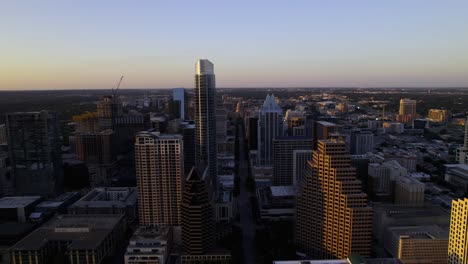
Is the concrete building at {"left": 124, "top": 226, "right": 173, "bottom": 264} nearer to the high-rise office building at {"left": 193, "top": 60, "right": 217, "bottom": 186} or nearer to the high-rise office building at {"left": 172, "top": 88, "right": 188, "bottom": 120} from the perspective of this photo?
the high-rise office building at {"left": 193, "top": 60, "right": 217, "bottom": 186}

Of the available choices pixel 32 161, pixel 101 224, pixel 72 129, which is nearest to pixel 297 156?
pixel 101 224

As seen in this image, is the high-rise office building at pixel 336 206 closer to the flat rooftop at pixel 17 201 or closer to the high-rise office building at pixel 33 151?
the flat rooftop at pixel 17 201

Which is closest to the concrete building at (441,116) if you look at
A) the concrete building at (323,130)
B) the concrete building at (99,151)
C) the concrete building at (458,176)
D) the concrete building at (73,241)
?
the concrete building at (458,176)

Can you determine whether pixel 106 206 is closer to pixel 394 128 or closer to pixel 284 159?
pixel 284 159

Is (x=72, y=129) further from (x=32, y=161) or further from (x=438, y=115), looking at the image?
(x=438, y=115)

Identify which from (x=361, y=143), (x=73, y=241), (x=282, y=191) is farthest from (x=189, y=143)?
(x=361, y=143)

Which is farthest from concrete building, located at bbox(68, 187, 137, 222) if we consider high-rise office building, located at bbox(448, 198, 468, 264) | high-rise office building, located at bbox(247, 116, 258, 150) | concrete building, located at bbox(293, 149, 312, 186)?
high-rise office building, located at bbox(247, 116, 258, 150)
